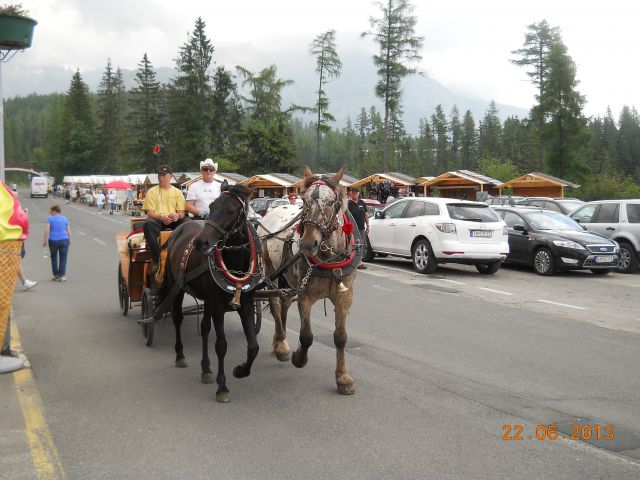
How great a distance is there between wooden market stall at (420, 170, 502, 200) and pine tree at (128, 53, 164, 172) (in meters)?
57.3

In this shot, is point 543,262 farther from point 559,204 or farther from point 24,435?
point 24,435

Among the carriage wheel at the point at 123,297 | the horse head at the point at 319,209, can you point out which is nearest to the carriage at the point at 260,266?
the horse head at the point at 319,209

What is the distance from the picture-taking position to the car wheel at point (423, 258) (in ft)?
48.4

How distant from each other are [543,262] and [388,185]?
27.5 metres

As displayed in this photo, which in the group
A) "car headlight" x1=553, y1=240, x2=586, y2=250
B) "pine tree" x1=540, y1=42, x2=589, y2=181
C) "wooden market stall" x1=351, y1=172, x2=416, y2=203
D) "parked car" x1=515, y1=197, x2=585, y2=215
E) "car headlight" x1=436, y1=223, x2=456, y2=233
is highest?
A: "pine tree" x1=540, y1=42, x2=589, y2=181

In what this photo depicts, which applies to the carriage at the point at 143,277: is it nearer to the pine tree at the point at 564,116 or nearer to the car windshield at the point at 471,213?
the car windshield at the point at 471,213

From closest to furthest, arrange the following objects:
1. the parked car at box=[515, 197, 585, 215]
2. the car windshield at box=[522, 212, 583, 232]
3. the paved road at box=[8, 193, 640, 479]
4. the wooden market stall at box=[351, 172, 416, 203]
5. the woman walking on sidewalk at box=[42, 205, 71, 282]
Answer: the paved road at box=[8, 193, 640, 479] → the woman walking on sidewalk at box=[42, 205, 71, 282] → the car windshield at box=[522, 212, 583, 232] → the parked car at box=[515, 197, 585, 215] → the wooden market stall at box=[351, 172, 416, 203]

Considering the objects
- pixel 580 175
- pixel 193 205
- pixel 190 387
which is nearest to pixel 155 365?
pixel 190 387

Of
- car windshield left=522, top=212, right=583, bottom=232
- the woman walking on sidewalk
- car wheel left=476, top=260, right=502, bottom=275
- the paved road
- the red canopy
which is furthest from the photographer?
the red canopy

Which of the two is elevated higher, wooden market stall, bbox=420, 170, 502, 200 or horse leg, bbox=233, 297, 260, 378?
wooden market stall, bbox=420, 170, 502, 200

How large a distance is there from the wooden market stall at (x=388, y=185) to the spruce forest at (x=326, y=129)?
11397mm

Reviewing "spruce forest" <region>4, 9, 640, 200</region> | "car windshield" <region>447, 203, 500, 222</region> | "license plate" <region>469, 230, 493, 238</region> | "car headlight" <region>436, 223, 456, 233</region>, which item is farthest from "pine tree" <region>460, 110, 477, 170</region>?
"car headlight" <region>436, 223, 456, 233</region>

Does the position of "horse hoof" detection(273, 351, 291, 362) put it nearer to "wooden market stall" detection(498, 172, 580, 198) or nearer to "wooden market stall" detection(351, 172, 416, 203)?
"wooden market stall" detection(498, 172, 580, 198)

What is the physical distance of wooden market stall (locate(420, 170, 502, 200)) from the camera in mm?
38219
